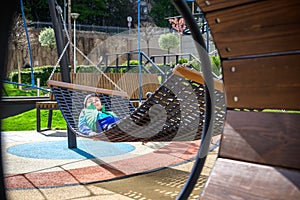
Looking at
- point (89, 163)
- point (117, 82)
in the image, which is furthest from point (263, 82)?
point (117, 82)

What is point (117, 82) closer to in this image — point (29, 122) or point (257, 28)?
point (29, 122)

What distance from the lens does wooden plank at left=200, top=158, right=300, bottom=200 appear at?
0.65 metres

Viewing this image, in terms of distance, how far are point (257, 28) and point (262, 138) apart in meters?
0.20

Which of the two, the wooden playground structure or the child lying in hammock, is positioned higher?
the wooden playground structure

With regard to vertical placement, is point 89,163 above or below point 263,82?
below

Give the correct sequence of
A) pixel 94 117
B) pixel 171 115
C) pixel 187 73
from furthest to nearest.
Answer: pixel 94 117 < pixel 171 115 < pixel 187 73

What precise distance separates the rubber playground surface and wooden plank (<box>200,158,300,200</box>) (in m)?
0.90

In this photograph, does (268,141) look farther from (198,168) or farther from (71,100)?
(71,100)

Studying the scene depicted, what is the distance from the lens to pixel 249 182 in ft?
2.31

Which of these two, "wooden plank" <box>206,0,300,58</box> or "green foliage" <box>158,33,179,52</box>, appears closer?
"wooden plank" <box>206,0,300,58</box>

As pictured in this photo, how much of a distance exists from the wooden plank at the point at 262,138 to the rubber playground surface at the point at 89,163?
0.92 m

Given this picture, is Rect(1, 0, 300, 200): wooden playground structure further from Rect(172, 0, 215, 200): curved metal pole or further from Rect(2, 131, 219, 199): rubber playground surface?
Rect(2, 131, 219, 199): rubber playground surface

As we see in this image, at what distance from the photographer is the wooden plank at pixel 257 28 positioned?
2.12ft

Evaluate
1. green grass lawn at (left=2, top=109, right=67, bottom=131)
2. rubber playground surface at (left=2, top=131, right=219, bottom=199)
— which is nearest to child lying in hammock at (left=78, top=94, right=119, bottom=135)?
rubber playground surface at (left=2, top=131, right=219, bottom=199)
